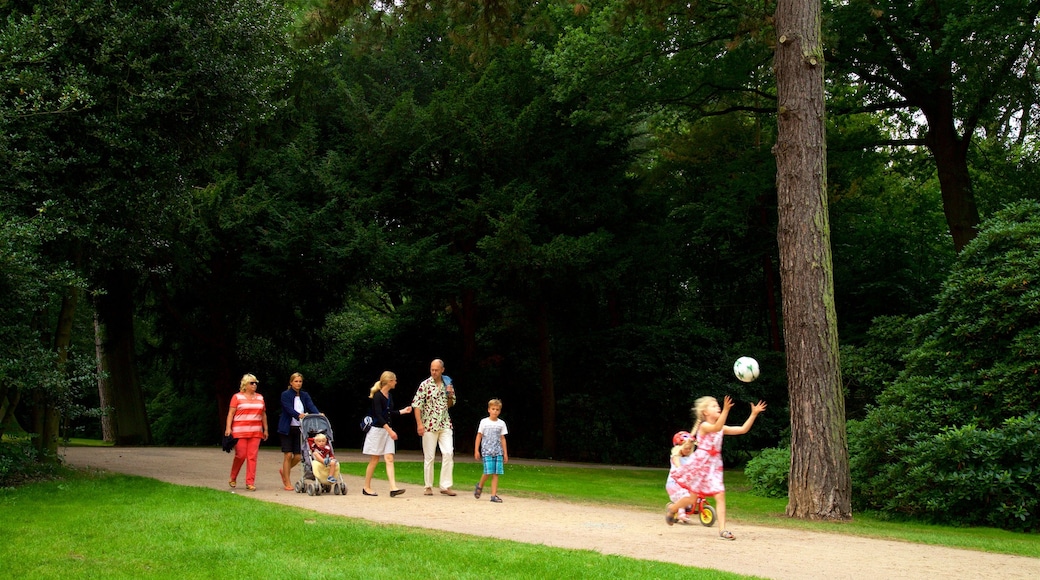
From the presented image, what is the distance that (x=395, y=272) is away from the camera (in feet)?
79.4

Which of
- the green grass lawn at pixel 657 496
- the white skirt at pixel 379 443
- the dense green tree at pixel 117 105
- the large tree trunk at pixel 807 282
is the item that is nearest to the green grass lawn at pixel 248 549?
the white skirt at pixel 379 443

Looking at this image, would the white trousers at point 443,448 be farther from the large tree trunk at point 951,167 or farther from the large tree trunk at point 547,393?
the large tree trunk at point 951,167

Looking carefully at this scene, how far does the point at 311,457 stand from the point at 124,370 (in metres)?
17.3

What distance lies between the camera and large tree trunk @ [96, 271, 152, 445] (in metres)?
28.2

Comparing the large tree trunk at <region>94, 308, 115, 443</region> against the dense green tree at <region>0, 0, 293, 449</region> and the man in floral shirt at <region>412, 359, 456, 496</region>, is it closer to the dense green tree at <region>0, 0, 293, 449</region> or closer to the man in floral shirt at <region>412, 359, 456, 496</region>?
the dense green tree at <region>0, 0, 293, 449</region>

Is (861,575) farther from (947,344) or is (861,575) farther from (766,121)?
(766,121)

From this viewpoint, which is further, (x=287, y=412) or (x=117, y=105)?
(x=117, y=105)

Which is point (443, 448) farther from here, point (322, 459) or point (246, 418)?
point (246, 418)

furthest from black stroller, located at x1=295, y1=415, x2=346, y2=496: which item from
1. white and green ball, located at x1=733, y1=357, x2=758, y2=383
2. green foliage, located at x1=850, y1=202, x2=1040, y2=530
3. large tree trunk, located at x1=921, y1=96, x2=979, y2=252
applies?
large tree trunk, located at x1=921, y1=96, x2=979, y2=252

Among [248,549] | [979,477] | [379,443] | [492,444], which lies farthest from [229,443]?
[979,477]

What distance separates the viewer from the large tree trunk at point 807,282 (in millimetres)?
13031

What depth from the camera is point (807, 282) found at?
13484mm

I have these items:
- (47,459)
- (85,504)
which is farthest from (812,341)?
(47,459)

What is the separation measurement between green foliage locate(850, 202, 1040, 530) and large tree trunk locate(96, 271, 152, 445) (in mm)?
21657
